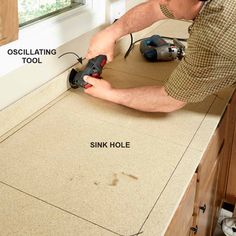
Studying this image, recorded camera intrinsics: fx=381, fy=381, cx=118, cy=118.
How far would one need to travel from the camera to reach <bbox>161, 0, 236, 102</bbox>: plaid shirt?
902 millimetres

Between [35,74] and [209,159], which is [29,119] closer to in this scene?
[35,74]

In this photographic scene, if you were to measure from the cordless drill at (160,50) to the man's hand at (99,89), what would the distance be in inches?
14.0

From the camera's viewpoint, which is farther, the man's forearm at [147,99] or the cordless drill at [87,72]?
the cordless drill at [87,72]

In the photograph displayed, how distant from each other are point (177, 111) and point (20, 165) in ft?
1.72

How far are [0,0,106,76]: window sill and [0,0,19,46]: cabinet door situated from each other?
18 cm

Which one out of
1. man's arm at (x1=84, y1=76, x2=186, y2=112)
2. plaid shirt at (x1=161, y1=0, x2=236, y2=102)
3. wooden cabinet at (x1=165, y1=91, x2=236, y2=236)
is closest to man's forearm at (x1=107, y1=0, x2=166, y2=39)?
plaid shirt at (x1=161, y1=0, x2=236, y2=102)

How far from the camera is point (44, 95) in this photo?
1.16 meters

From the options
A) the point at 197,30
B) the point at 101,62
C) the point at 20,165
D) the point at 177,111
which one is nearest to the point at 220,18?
the point at 197,30

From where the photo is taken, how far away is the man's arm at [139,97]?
113 cm

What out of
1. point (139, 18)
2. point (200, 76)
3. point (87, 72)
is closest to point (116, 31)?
point (139, 18)

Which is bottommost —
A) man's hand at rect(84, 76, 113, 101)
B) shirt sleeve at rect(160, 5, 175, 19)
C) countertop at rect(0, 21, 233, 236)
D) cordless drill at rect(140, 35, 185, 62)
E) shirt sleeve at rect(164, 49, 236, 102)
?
countertop at rect(0, 21, 233, 236)

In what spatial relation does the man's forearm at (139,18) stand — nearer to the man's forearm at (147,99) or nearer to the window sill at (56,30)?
the window sill at (56,30)

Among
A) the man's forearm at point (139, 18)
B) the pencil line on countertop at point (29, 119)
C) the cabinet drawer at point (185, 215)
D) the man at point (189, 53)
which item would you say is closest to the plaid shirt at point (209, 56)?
the man at point (189, 53)

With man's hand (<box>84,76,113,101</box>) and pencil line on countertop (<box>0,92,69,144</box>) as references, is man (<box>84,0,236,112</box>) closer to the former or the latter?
man's hand (<box>84,76,113,101</box>)
